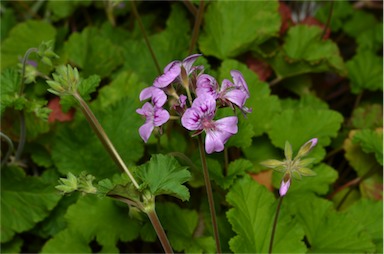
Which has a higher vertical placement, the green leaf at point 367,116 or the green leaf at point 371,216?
the green leaf at point 367,116

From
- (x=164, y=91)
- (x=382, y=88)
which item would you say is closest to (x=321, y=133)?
(x=382, y=88)

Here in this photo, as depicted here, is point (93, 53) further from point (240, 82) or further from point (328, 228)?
point (328, 228)

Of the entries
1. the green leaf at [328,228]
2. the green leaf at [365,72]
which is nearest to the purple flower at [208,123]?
the green leaf at [328,228]

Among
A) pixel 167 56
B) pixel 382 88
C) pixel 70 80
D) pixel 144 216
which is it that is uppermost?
pixel 70 80

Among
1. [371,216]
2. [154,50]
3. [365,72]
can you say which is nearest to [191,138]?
[154,50]

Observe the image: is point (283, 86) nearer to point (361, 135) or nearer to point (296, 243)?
point (361, 135)

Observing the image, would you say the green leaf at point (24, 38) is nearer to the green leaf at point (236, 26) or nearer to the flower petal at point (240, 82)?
the green leaf at point (236, 26)

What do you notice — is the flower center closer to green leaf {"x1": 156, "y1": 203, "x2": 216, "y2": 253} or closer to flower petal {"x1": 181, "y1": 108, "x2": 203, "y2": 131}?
flower petal {"x1": 181, "y1": 108, "x2": 203, "y2": 131}
